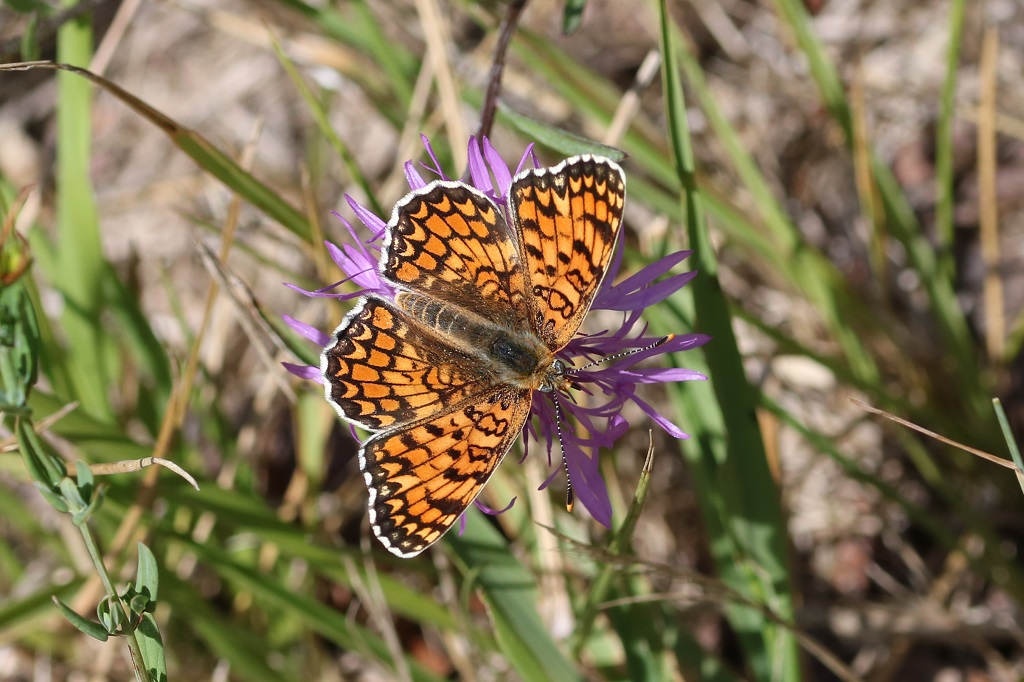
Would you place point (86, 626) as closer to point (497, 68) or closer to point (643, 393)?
point (497, 68)

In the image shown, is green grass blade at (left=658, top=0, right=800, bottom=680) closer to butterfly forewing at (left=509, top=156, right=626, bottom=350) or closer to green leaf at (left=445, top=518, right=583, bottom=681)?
butterfly forewing at (left=509, top=156, right=626, bottom=350)

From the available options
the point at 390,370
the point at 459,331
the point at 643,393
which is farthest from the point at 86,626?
the point at 643,393

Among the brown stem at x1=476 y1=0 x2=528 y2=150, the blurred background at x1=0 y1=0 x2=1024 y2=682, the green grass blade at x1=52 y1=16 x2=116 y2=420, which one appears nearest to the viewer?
the brown stem at x1=476 y1=0 x2=528 y2=150

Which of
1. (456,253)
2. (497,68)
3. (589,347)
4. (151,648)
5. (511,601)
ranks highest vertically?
(497,68)

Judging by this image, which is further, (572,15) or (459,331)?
(572,15)

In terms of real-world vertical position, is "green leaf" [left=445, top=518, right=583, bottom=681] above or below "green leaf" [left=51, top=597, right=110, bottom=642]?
below

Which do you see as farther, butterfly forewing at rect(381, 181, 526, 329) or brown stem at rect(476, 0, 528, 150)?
brown stem at rect(476, 0, 528, 150)

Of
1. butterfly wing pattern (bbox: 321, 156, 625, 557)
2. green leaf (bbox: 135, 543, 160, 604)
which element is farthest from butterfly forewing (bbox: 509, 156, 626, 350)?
green leaf (bbox: 135, 543, 160, 604)

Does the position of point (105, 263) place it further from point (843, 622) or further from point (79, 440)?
point (843, 622)
